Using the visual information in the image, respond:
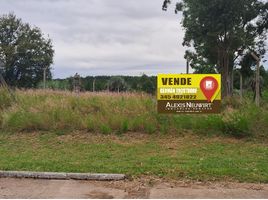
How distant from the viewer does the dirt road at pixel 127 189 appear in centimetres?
644

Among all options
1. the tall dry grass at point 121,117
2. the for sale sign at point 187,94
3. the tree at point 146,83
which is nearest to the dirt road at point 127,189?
the tall dry grass at point 121,117

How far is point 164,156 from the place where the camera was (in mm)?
9266

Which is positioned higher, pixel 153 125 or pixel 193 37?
pixel 193 37

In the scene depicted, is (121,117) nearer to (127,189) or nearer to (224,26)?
(127,189)

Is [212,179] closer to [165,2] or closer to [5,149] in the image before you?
[5,149]

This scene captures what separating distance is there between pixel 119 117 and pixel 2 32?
132 feet

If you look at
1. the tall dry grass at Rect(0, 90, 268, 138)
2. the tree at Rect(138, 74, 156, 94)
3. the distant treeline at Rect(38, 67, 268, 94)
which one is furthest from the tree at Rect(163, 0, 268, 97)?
the tall dry grass at Rect(0, 90, 268, 138)

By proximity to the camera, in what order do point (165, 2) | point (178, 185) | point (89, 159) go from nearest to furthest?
point (178, 185) → point (89, 159) → point (165, 2)

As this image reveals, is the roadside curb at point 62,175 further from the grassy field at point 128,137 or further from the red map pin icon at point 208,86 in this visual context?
the red map pin icon at point 208,86

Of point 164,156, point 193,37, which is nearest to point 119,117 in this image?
point 164,156

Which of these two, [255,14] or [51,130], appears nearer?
[51,130]

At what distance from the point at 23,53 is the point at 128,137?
38.4 m

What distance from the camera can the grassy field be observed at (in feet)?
26.7

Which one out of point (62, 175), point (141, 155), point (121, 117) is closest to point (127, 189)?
point (62, 175)
